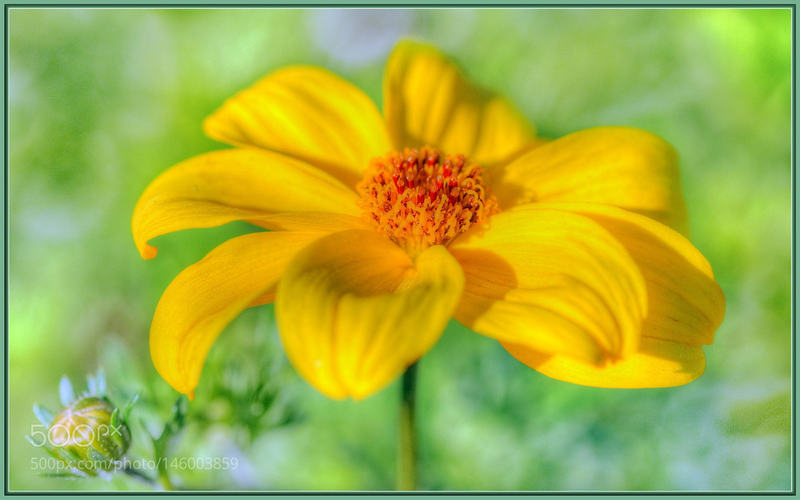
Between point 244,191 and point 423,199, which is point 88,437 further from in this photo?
point 423,199

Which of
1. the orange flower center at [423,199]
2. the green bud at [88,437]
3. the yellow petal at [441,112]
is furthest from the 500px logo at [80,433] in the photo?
the yellow petal at [441,112]

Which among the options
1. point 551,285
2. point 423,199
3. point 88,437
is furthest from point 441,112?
point 88,437

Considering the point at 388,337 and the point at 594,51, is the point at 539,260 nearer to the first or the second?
the point at 388,337

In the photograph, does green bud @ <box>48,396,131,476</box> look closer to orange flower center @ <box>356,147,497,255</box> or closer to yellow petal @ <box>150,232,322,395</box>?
yellow petal @ <box>150,232,322,395</box>

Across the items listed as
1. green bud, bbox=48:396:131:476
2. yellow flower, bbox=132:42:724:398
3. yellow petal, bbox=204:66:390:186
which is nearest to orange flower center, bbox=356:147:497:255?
yellow flower, bbox=132:42:724:398

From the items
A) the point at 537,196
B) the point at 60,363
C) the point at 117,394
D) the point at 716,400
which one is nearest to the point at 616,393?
the point at 716,400
